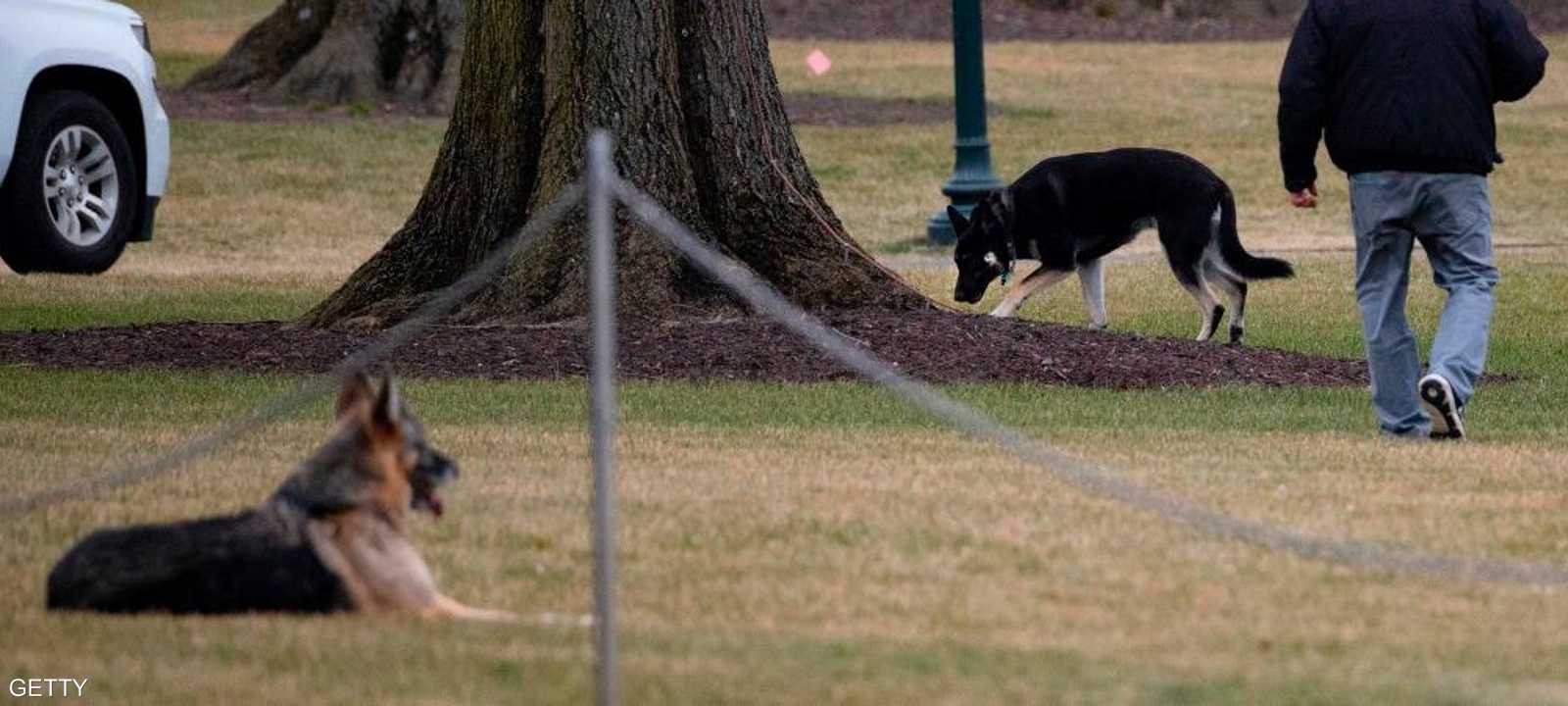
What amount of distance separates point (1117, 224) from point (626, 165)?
307 cm

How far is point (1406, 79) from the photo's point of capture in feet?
33.9

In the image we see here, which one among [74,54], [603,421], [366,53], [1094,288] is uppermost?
[74,54]

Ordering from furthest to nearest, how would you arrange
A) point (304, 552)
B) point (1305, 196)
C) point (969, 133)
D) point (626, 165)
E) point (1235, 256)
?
point (969, 133) → point (1235, 256) → point (626, 165) → point (1305, 196) → point (304, 552)

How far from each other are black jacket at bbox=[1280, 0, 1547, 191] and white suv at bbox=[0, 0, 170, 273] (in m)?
6.35

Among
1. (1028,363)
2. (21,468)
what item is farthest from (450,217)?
(21,468)

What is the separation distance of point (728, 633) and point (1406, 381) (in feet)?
16.3

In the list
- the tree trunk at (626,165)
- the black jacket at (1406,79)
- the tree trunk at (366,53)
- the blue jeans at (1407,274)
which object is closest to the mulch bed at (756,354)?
the tree trunk at (626,165)

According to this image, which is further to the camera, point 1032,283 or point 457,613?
point 1032,283

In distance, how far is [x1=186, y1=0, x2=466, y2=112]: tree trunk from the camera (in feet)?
92.0

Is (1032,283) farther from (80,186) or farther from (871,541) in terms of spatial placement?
(871,541)

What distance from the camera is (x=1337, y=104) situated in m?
10.6

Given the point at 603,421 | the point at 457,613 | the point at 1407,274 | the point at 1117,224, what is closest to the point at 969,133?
the point at 1117,224

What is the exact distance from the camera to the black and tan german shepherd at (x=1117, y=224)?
14.2 m

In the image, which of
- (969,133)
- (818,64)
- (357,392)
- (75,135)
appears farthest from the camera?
(818,64)
